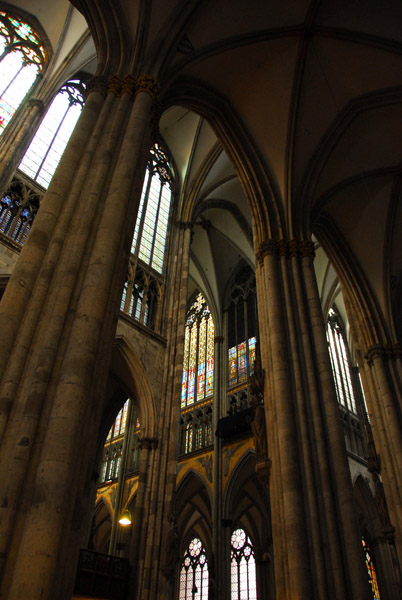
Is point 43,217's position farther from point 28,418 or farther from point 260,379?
point 260,379

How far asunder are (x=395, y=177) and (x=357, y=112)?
2.62 meters

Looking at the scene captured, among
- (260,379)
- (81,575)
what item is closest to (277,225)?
(260,379)

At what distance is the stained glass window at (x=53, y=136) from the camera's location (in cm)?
1292

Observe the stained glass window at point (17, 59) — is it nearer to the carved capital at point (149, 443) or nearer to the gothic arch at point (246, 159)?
the gothic arch at point (246, 159)

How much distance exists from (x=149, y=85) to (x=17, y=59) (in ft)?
31.1

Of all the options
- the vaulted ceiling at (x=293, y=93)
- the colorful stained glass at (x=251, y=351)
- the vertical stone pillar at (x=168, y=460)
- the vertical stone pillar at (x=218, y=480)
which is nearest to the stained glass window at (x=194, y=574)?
the vertical stone pillar at (x=218, y=480)

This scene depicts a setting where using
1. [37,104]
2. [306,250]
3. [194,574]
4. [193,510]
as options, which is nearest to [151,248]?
[37,104]

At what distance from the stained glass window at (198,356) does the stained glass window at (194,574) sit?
20.9 feet

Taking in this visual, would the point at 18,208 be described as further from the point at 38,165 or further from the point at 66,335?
the point at 66,335

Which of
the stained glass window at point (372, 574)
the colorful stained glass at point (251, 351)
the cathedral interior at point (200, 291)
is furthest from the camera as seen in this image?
the colorful stained glass at point (251, 351)

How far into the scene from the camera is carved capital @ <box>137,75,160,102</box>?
Answer: 7.53 m

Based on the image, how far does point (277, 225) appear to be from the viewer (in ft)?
36.5

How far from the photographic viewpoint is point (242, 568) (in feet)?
59.5

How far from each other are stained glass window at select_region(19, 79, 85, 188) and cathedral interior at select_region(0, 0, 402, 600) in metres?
0.07
